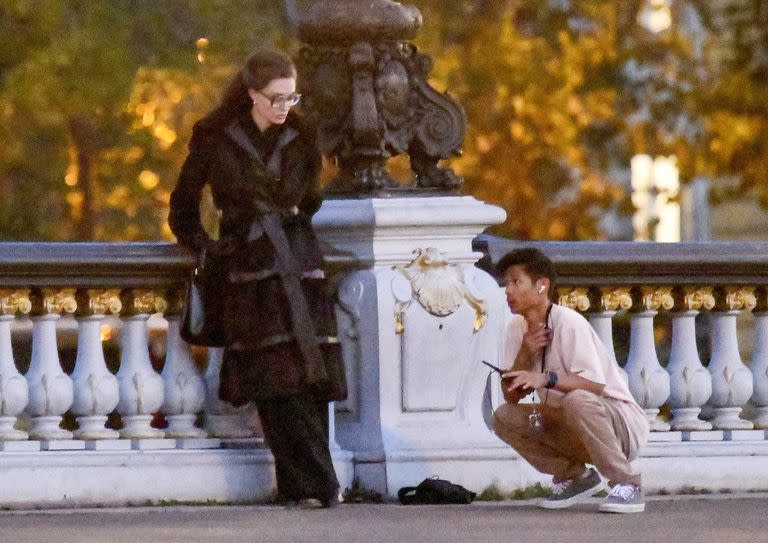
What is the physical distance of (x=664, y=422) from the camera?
38.7 ft

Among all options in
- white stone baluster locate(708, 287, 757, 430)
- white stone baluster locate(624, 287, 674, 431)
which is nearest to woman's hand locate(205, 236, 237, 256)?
white stone baluster locate(624, 287, 674, 431)

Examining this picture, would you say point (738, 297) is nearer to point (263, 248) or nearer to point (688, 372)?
point (688, 372)

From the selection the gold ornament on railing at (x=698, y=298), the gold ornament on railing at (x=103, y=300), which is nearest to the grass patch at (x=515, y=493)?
the gold ornament on railing at (x=698, y=298)

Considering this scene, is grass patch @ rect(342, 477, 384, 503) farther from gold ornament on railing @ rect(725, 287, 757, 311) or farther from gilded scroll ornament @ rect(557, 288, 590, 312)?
gold ornament on railing @ rect(725, 287, 757, 311)

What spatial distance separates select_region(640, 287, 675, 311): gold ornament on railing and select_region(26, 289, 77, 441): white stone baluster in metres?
2.39

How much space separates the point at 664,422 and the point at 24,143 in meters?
17.9

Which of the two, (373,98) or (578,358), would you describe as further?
(373,98)

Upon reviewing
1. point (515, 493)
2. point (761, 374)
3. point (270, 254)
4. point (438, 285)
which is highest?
point (270, 254)

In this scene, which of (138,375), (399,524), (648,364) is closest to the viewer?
(399,524)

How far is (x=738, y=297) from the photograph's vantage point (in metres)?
11.9

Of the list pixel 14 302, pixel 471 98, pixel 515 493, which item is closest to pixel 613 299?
pixel 515 493

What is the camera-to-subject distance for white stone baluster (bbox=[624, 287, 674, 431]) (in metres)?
11.7

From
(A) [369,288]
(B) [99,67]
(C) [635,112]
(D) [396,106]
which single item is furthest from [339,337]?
(C) [635,112]

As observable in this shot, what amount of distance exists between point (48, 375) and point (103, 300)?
378 mm
